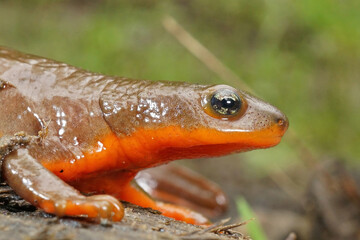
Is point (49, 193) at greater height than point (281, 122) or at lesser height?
lesser

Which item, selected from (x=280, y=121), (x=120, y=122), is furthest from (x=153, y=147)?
(x=280, y=121)

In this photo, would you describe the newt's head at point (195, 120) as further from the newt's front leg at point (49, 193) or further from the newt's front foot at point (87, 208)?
the newt's front foot at point (87, 208)

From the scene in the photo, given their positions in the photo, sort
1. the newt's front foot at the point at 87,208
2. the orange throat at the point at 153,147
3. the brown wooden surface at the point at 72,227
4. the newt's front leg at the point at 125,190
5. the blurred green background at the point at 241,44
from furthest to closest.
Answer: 1. the blurred green background at the point at 241,44
2. the newt's front leg at the point at 125,190
3. the orange throat at the point at 153,147
4. the newt's front foot at the point at 87,208
5. the brown wooden surface at the point at 72,227

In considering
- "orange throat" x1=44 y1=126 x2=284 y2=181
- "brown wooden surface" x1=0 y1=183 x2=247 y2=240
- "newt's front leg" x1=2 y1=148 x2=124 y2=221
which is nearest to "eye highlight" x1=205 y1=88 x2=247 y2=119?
"orange throat" x1=44 y1=126 x2=284 y2=181

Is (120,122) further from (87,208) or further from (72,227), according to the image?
(72,227)

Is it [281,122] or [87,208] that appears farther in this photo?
[281,122]

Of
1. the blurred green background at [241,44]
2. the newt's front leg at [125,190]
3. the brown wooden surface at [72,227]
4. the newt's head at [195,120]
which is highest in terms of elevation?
the blurred green background at [241,44]

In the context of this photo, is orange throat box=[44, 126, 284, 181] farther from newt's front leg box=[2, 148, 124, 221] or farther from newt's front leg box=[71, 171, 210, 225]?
newt's front leg box=[2, 148, 124, 221]

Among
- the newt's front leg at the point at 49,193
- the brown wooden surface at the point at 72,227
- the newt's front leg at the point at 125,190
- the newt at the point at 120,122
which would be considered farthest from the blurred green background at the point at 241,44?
the brown wooden surface at the point at 72,227
